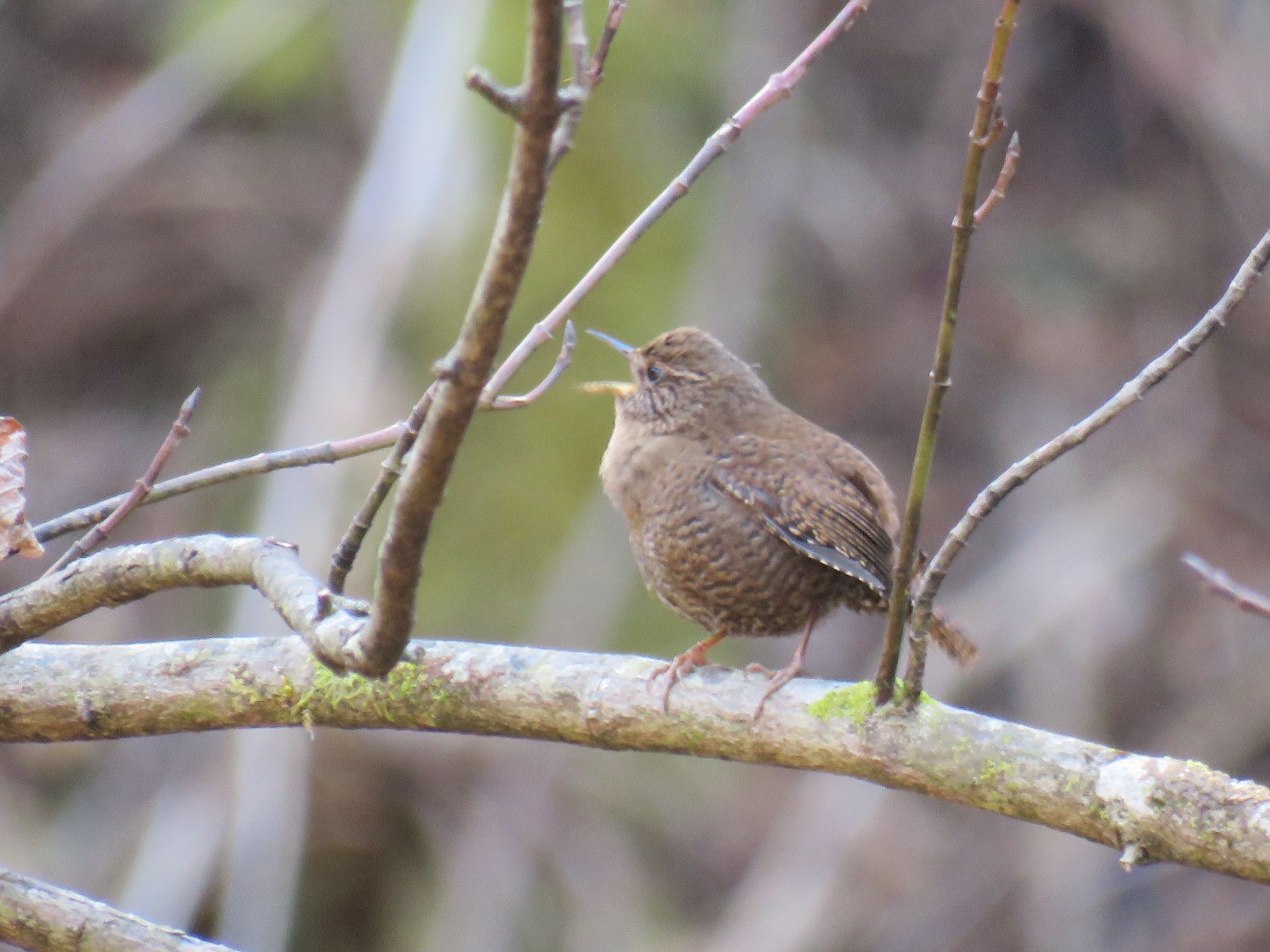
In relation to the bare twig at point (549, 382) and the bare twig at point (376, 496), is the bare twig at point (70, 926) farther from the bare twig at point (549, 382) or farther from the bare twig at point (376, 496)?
the bare twig at point (549, 382)

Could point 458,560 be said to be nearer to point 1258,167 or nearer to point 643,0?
point 643,0

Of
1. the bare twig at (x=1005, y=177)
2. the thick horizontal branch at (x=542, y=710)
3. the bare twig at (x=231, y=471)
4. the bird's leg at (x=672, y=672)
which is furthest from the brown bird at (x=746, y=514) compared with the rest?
the bare twig at (x=1005, y=177)

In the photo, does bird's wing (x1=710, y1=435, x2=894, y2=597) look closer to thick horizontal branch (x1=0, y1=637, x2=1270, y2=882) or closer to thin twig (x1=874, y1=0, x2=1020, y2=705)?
thick horizontal branch (x1=0, y1=637, x2=1270, y2=882)

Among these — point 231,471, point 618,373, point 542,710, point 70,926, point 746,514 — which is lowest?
point 70,926

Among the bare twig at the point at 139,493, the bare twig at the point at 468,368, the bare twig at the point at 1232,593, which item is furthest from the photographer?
the bare twig at the point at 139,493

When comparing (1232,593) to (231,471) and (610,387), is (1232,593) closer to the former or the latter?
(231,471)

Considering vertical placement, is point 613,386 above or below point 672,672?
above

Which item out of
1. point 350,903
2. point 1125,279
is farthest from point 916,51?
point 350,903

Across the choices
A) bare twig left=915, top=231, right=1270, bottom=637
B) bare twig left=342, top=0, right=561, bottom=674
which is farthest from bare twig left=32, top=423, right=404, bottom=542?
bare twig left=915, top=231, right=1270, bottom=637

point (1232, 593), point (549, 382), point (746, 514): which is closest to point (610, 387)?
point (746, 514)
